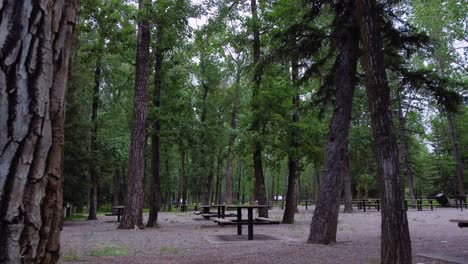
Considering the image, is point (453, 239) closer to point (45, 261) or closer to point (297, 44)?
point (297, 44)

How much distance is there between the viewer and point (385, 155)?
562 centimetres

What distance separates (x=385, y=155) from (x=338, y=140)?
11.8 feet

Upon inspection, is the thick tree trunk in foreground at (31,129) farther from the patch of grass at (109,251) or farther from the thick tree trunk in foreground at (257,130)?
the thick tree trunk in foreground at (257,130)

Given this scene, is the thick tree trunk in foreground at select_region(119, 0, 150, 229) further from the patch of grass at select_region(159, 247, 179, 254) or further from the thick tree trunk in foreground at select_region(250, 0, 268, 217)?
the patch of grass at select_region(159, 247, 179, 254)

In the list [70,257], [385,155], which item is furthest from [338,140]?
[70,257]

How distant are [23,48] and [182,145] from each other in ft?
52.1

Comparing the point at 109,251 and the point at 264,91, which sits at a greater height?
the point at 264,91

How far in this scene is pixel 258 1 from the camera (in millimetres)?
18469

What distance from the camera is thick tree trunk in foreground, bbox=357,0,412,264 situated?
543 cm

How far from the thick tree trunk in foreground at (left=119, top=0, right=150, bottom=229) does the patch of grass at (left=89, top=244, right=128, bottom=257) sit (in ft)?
17.4

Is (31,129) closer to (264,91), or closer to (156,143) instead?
(264,91)

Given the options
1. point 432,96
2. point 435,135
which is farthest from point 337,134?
point 435,135

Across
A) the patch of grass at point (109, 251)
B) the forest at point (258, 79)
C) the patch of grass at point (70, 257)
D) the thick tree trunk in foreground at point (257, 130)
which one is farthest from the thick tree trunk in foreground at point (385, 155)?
the thick tree trunk in foreground at point (257, 130)

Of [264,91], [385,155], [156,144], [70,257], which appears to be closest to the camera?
[385,155]
